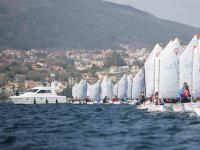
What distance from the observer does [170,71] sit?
65.5 m

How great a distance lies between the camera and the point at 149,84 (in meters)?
76.1

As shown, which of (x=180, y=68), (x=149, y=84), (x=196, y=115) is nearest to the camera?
(x=196, y=115)

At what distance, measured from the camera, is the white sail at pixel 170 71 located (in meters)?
64.2

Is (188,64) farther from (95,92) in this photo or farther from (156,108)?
(95,92)

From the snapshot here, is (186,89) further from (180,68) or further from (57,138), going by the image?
(57,138)

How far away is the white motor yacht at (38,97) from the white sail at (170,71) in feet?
230

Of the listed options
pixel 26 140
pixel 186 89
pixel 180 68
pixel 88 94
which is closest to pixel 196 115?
pixel 186 89

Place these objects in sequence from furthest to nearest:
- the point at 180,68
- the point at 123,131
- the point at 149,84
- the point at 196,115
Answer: the point at 149,84, the point at 180,68, the point at 196,115, the point at 123,131

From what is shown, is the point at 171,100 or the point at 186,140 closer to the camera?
the point at 186,140

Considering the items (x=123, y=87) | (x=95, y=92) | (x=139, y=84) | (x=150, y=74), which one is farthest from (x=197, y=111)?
(x=95, y=92)

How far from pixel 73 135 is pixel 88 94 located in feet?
479

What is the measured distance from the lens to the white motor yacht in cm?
13412

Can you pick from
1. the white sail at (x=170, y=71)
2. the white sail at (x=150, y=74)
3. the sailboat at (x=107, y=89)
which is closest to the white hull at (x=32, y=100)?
the sailboat at (x=107, y=89)

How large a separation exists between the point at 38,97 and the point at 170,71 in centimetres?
7380
